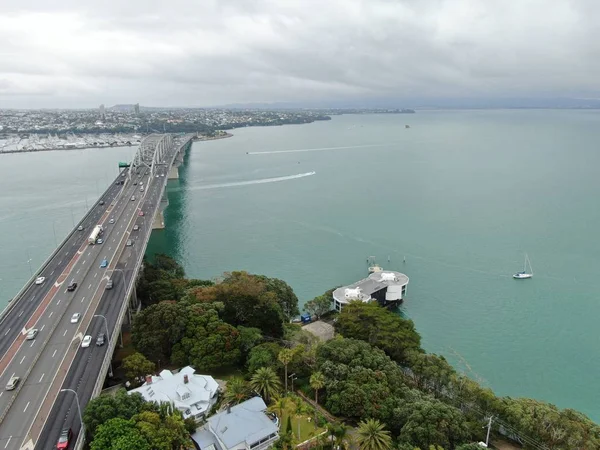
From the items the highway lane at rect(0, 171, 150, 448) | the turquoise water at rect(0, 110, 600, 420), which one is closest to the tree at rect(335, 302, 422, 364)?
the turquoise water at rect(0, 110, 600, 420)

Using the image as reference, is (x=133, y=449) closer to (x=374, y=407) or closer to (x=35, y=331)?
(x=374, y=407)

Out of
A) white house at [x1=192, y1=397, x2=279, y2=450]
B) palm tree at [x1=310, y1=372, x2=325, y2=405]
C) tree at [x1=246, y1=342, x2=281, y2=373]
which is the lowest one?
white house at [x1=192, y1=397, x2=279, y2=450]

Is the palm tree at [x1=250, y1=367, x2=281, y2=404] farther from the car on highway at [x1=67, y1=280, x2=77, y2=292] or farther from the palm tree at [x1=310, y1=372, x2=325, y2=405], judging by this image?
the car on highway at [x1=67, y1=280, x2=77, y2=292]

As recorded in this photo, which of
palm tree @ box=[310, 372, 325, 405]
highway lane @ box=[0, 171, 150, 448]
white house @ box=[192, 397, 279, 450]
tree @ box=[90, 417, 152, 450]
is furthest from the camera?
palm tree @ box=[310, 372, 325, 405]

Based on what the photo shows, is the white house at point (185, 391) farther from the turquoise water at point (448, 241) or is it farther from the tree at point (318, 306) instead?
the turquoise water at point (448, 241)

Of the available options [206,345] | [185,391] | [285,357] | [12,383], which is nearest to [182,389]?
[185,391]

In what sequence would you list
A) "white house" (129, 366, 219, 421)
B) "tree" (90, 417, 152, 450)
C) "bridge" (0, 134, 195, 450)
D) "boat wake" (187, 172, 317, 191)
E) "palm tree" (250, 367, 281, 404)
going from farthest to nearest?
"boat wake" (187, 172, 317, 191) → "palm tree" (250, 367, 281, 404) → "white house" (129, 366, 219, 421) → "bridge" (0, 134, 195, 450) → "tree" (90, 417, 152, 450)
